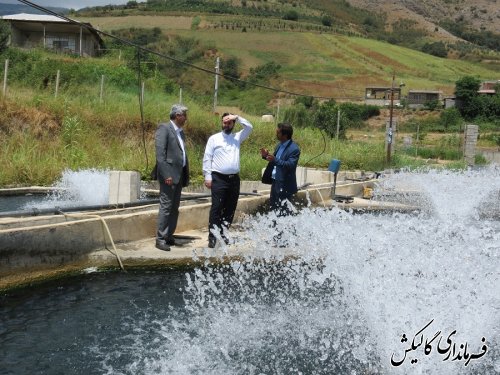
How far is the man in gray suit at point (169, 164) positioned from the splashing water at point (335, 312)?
0.89 m

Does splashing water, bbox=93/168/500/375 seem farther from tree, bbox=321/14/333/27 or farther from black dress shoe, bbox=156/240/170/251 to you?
tree, bbox=321/14/333/27

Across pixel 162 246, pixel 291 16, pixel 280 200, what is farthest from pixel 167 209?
pixel 291 16

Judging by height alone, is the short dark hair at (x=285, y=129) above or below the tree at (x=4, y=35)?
below

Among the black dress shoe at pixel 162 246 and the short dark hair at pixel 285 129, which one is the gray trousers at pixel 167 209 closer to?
the black dress shoe at pixel 162 246

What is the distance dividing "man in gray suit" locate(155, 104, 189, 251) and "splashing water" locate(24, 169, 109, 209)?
486cm

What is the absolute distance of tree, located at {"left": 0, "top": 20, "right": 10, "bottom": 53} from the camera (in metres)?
38.9

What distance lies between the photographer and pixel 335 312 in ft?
22.7

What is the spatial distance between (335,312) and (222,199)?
2595 mm

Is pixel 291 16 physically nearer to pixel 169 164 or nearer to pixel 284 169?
pixel 284 169

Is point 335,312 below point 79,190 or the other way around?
below

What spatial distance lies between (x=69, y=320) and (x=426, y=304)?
3.53 meters

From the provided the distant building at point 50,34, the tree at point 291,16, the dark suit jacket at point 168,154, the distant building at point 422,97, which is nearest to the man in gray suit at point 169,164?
the dark suit jacket at point 168,154

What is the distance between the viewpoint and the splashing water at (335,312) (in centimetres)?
560

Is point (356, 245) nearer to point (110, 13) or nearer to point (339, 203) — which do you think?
point (339, 203)
